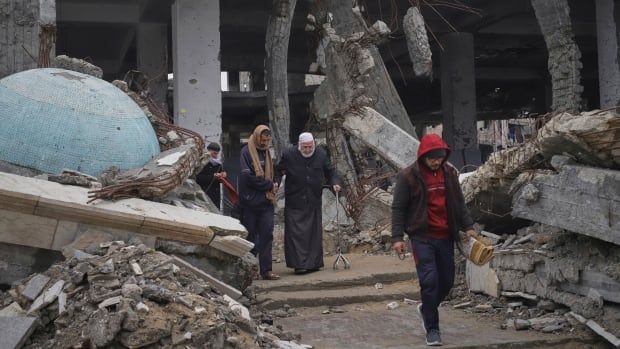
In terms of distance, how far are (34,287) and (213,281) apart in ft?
3.87

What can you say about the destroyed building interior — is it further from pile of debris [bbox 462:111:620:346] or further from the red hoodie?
the red hoodie

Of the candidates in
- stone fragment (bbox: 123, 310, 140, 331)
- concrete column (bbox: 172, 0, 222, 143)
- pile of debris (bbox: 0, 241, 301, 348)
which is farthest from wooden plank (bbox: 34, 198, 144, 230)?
concrete column (bbox: 172, 0, 222, 143)

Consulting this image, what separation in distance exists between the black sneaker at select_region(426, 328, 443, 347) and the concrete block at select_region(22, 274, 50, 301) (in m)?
2.50

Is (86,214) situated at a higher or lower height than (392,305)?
higher

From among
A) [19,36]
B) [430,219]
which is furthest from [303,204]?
[19,36]

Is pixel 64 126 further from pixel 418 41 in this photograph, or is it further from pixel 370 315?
pixel 418 41

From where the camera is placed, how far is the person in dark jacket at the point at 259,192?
24.6ft

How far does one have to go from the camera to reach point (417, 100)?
2555 centimetres

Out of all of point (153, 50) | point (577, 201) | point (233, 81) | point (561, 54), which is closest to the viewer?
point (577, 201)

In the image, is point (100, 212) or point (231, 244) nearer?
point (100, 212)

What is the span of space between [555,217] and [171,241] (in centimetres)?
282

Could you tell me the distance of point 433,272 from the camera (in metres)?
5.32

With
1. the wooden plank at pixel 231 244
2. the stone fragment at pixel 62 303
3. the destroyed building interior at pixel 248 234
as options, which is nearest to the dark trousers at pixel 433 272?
the destroyed building interior at pixel 248 234

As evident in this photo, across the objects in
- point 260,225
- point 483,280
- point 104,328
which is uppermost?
point 260,225
